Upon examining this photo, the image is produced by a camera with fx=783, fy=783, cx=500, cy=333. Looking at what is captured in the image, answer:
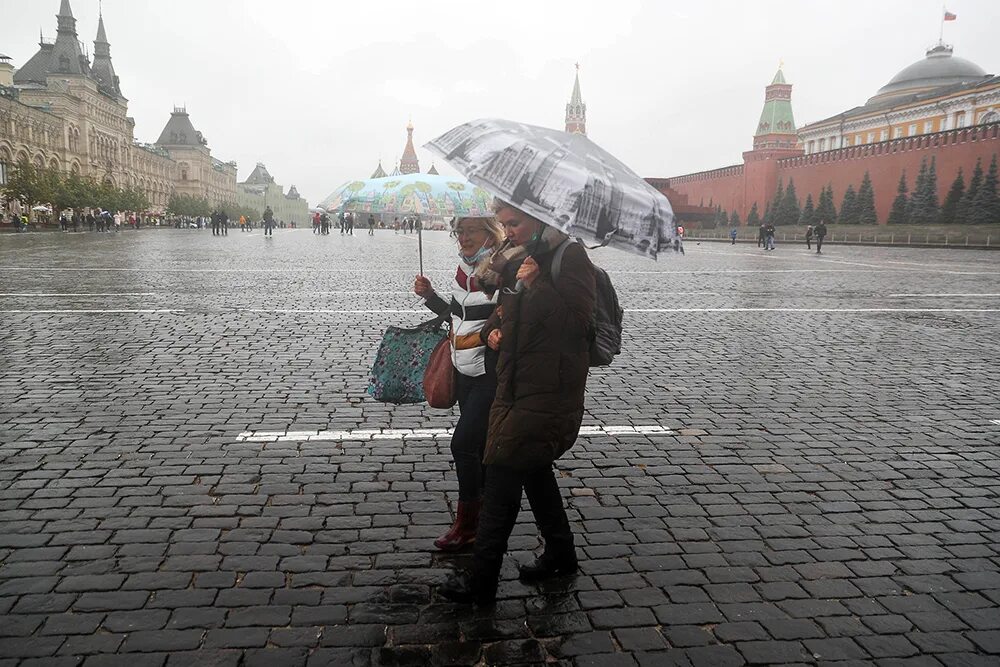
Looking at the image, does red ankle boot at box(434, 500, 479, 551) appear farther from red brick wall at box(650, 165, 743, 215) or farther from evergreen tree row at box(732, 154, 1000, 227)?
red brick wall at box(650, 165, 743, 215)

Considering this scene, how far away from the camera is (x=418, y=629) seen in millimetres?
2689

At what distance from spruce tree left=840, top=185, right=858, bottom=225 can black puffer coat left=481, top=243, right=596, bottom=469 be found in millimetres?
51190

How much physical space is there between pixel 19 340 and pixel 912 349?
Result: 8985 mm

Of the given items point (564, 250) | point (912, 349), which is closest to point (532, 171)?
point (564, 250)

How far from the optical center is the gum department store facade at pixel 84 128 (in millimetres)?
59750

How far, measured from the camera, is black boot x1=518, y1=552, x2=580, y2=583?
302 cm

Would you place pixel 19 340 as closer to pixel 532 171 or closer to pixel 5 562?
pixel 5 562

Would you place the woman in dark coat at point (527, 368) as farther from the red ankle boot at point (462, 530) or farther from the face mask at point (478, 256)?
the red ankle boot at point (462, 530)

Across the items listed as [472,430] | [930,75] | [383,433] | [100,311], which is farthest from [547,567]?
[930,75]

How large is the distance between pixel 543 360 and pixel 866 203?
51.1m

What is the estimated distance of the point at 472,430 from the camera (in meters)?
3.13

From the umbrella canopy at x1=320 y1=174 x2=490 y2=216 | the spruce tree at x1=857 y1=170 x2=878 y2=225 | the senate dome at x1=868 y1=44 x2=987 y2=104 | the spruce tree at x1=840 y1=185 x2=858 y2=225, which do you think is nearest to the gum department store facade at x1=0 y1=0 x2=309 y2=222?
the umbrella canopy at x1=320 y1=174 x2=490 y2=216

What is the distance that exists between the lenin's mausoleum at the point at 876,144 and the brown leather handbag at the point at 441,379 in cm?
4553

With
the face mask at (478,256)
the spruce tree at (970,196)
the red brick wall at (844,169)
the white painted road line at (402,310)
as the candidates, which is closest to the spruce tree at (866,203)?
the red brick wall at (844,169)
